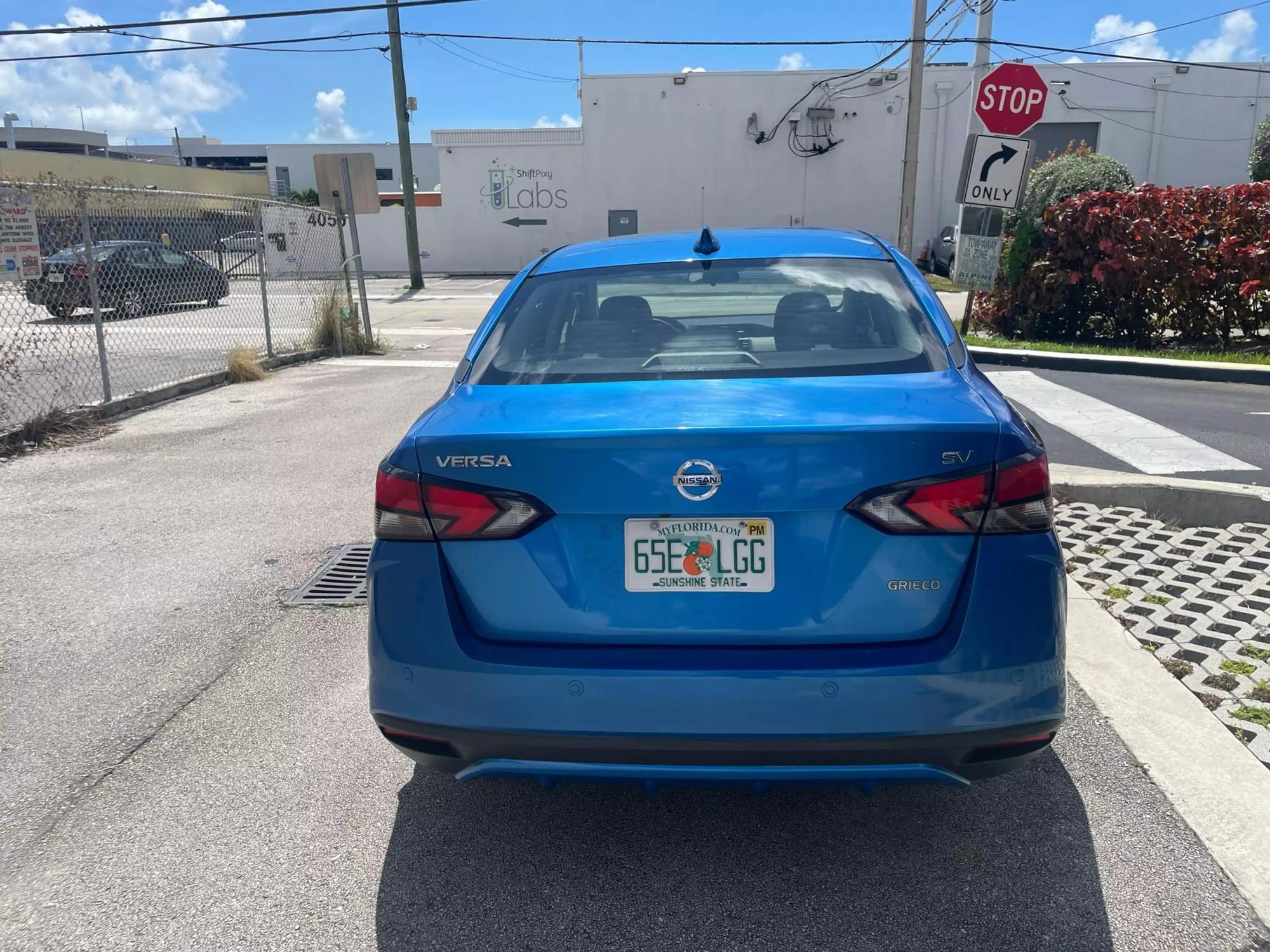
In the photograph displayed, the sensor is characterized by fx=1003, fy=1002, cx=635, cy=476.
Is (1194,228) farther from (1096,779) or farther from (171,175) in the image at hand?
(171,175)

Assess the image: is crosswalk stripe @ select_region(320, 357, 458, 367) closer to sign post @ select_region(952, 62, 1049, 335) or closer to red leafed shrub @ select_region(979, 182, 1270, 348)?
sign post @ select_region(952, 62, 1049, 335)

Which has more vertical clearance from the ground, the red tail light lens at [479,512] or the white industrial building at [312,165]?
the white industrial building at [312,165]

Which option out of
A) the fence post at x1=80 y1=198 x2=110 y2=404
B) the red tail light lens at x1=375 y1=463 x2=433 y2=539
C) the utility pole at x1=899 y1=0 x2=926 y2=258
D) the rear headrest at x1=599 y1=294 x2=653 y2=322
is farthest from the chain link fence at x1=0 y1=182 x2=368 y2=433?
the utility pole at x1=899 y1=0 x2=926 y2=258

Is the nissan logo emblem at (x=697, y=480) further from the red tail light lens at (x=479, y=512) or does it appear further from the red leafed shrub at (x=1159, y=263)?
the red leafed shrub at (x=1159, y=263)

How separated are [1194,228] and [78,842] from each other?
40.7ft

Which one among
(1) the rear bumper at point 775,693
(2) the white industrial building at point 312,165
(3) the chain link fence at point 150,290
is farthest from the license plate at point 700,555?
(2) the white industrial building at point 312,165

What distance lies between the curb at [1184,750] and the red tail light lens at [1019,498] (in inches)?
46.1

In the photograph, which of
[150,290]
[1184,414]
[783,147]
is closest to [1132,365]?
[1184,414]

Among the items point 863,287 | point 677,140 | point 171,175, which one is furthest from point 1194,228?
point 171,175

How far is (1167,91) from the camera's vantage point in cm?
3366

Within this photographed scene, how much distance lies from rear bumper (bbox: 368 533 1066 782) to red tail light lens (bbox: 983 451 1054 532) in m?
0.04

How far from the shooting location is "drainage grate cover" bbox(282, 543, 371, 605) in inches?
186

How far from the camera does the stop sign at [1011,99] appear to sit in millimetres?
10289

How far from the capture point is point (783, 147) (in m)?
35.1
